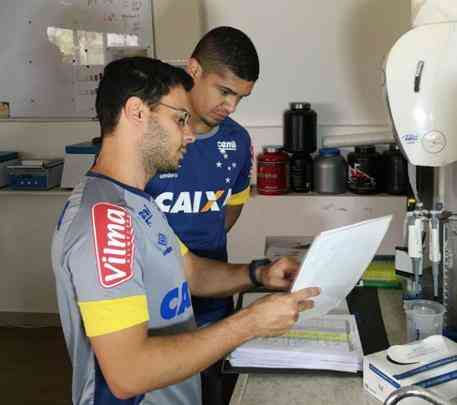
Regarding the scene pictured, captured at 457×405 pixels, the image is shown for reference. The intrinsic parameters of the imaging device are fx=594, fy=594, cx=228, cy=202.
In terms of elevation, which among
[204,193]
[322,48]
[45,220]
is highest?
[322,48]

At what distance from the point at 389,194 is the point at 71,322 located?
80.5 inches

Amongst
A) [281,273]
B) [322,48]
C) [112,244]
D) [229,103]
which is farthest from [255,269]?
[322,48]

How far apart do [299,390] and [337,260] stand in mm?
274

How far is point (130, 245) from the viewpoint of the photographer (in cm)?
109

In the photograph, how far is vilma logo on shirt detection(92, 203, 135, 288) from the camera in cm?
105

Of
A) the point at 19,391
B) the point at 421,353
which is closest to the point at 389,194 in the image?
the point at 421,353

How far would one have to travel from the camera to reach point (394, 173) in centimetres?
283

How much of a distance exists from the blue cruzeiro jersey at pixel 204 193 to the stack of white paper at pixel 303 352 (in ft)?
1.92

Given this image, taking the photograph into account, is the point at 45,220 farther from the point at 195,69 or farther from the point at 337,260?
the point at 337,260

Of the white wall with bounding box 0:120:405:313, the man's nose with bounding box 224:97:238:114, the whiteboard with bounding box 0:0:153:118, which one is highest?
the whiteboard with bounding box 0:0:153:118

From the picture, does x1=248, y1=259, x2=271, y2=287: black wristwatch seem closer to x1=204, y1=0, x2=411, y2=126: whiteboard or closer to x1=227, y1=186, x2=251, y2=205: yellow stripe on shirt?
x1=227, y1=186, x2=251, y2=205: yellow stripe on shirt

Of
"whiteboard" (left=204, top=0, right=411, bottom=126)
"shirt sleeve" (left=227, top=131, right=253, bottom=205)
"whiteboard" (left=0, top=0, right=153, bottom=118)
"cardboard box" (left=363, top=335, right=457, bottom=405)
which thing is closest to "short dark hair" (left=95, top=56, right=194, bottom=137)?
"cardboard box" (left=363, top=335, right=457, bottom=405)

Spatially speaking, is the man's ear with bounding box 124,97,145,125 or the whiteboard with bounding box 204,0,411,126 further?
the whiteboard with bounding box 204,0,411,126

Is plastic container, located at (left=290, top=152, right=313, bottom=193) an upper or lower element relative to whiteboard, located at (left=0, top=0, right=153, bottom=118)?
lower
